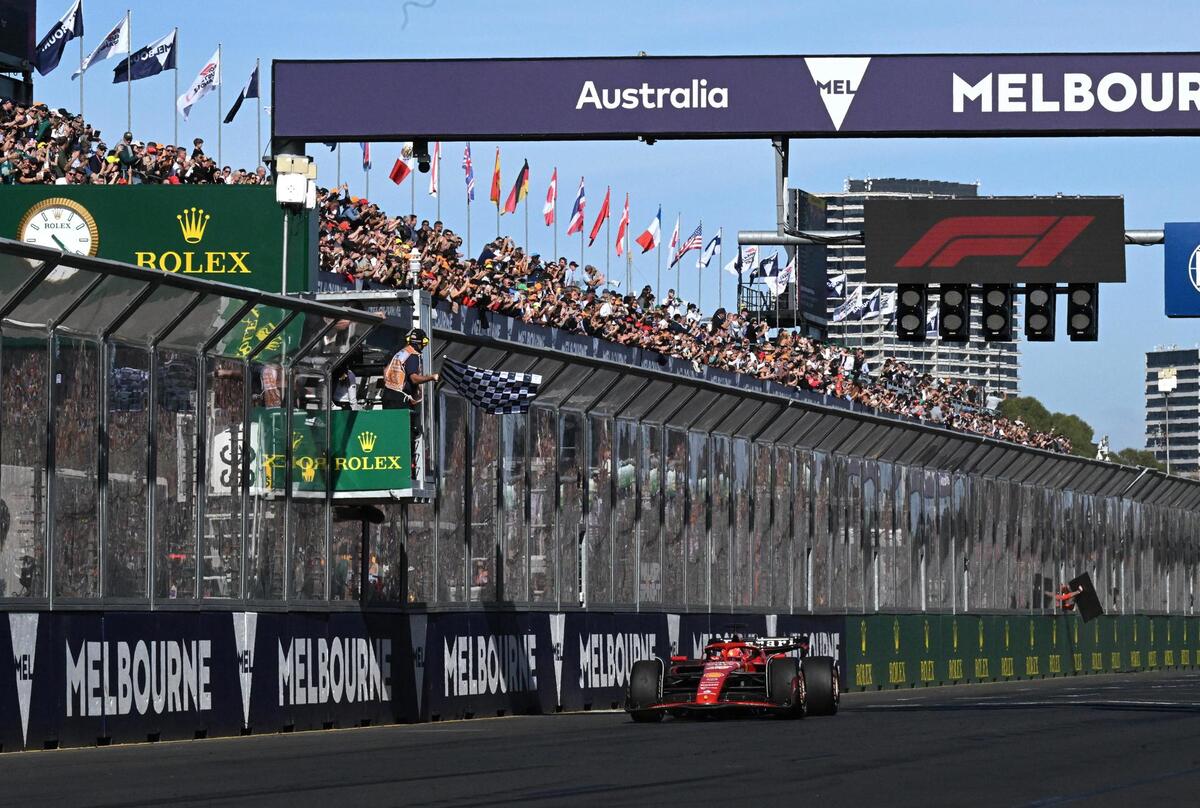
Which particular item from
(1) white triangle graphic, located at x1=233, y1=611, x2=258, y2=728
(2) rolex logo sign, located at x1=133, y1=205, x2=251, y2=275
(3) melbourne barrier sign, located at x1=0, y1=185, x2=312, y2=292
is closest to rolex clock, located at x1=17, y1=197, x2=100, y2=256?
(3) melbourne barrier sign, located at x1=0, y1=185, x2=312, y2=292

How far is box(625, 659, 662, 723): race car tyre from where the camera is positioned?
75.7 ft

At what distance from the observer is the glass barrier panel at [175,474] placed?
19.8 m

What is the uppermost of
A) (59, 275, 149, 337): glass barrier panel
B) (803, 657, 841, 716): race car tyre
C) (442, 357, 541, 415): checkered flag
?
(59, 275, 149, 337): glass barrier panel

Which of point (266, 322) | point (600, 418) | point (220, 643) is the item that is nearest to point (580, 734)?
point (220, 643)

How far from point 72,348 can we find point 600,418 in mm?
11171

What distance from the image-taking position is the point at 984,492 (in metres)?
45.9

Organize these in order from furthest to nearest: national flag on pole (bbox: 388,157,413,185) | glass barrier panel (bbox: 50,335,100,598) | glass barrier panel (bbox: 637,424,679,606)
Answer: national flag on pole (bbox: 388,157,413,185)
glass barrier panel (bbox: 637,424,679,606)
glass barrier panel (bbox: 50,335,100,598)

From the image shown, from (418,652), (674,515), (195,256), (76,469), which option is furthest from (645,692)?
(674,515)

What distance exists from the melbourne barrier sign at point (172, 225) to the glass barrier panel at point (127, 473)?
482cm

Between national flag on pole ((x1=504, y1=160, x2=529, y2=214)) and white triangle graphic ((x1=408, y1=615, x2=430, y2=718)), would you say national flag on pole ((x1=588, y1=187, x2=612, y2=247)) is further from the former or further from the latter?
white triangle graphic ((x1=408, y1=615, x2=430, y2=718))

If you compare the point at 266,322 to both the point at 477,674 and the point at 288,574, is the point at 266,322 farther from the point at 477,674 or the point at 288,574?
the point at 477,674

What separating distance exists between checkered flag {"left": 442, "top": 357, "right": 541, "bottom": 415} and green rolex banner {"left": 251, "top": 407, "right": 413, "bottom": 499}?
1.59 meters

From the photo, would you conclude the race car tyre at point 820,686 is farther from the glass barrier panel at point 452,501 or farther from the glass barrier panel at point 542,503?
the glass barrier panel at point 542,503

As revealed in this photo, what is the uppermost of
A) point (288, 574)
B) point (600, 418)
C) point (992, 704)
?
point (600, 418)
